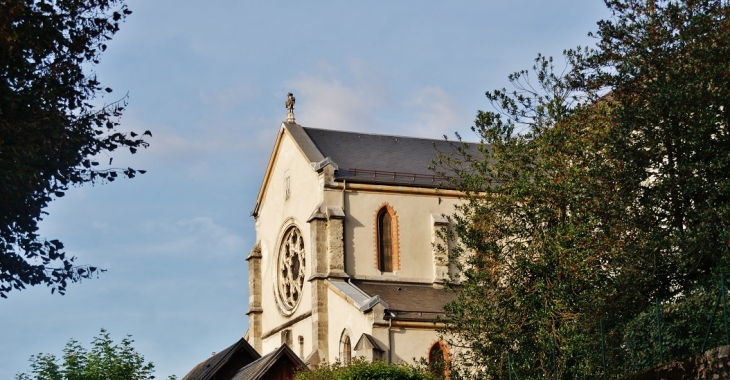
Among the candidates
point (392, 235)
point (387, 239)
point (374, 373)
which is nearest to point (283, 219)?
point (387, 239)

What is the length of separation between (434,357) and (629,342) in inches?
946

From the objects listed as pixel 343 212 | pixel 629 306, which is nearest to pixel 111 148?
pixel 629 306

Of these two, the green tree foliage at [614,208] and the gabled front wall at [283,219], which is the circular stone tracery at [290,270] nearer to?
the gabled front wall at [283,219]

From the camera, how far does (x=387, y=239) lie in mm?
52281

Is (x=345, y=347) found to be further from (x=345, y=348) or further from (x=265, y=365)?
(x=265, y=365)

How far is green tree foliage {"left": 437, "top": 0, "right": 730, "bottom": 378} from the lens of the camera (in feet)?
81.9

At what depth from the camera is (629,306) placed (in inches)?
1037

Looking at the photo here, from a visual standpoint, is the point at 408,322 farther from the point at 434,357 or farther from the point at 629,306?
the point at 629,306

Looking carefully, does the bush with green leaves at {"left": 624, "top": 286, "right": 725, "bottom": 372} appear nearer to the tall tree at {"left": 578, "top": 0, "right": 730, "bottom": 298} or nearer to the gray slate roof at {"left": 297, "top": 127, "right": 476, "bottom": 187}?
the tall tree at {"left": 578, "top": 0, "right": 730, "bottom": 298}

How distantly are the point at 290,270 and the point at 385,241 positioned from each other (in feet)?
17.9

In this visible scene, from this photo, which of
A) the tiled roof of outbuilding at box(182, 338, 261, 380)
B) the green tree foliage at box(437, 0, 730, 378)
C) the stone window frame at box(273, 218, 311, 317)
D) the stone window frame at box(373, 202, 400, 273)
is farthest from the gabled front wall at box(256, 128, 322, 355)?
the green tree foliage at box(437, 0, 730, 378)

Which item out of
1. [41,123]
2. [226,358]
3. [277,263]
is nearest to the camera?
[41,123]

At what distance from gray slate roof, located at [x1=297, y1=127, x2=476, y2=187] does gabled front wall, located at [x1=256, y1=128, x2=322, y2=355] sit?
1.41 metres

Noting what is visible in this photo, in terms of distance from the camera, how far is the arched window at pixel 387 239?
169 ft
